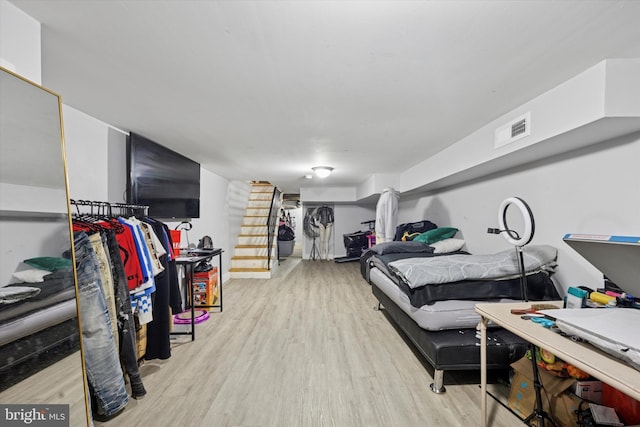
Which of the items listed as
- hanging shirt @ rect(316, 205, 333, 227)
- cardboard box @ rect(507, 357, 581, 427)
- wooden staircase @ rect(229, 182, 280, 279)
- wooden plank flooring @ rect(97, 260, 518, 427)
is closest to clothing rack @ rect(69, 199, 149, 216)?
wooden plank flooring @ rect(97, 260, 518, 427)

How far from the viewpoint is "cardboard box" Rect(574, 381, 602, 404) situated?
143 centimetres

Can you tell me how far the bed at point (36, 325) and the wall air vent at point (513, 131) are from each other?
3.09 metres

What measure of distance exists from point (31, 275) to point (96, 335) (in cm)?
61

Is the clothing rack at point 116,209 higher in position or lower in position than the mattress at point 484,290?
higher

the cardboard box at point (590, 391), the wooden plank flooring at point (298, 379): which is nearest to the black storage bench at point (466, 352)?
the wooden plank flooring at point (298, 379)

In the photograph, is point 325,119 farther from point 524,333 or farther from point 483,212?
point 483,212

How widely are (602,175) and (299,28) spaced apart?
7.69ft

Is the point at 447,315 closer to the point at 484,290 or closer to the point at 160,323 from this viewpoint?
the point at 484,290

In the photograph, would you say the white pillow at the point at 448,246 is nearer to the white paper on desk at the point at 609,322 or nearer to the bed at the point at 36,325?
the white paper on desk at the point at 609,322

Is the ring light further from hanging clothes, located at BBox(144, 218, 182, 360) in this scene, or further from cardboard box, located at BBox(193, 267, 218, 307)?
cardboard box, located at BBox(193, 267, 218, 307)

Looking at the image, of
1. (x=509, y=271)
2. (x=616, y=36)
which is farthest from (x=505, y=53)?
(x=509, y=271)

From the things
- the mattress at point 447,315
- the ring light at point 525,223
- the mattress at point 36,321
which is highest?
the ring light at point 525,223

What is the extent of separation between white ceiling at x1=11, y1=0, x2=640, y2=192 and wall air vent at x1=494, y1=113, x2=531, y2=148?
0.48 feet

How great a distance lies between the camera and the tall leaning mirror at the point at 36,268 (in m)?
1.06
